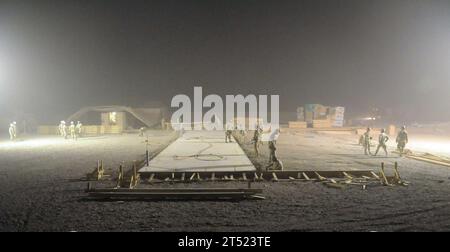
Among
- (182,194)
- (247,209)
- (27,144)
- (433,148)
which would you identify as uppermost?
(27,144)

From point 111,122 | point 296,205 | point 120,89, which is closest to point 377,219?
point 296,205

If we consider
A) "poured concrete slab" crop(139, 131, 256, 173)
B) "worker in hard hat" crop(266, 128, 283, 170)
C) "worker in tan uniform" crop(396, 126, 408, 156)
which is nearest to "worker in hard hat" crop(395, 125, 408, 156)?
"worker in tan uniform" crop(396, 126, 408, 156)

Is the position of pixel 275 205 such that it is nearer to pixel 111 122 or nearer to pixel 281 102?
pixel 111 122

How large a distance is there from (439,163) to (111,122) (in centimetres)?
3127

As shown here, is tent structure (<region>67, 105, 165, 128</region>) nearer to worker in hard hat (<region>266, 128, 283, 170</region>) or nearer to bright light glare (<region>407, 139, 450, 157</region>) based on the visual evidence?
worker in hard hat (<region>266, 128, 283, 170</region>)

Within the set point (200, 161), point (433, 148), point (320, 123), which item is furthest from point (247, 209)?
point (320, 123)

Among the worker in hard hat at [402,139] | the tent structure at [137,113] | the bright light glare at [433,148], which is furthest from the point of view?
the tent structure at [137,113]

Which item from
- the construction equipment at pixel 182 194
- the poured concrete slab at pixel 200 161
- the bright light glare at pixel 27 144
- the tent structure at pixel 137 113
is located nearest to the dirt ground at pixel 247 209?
the construction equipment at pixel 182 194

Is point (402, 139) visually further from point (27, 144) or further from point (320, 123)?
point (27, 144)

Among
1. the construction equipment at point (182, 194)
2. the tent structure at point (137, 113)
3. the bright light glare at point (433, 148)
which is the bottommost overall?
the construction equipment at point (182, 194)

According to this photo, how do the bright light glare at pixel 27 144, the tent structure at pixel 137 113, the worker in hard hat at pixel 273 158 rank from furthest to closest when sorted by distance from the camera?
the tent structure at pixel 137 113 → the bright light glare at pixel 27 144 → the worker in hard hat at pixel 273 158

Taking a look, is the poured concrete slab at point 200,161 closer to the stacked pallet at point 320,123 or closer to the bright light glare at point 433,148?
Answer: the bright light glare at point 433,148

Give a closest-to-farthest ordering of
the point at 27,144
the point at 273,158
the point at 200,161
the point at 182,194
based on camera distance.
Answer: the point at 182,194 → the point at 273,158 → the point at 200,161 → the point at 27,144

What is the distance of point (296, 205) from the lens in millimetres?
8523
